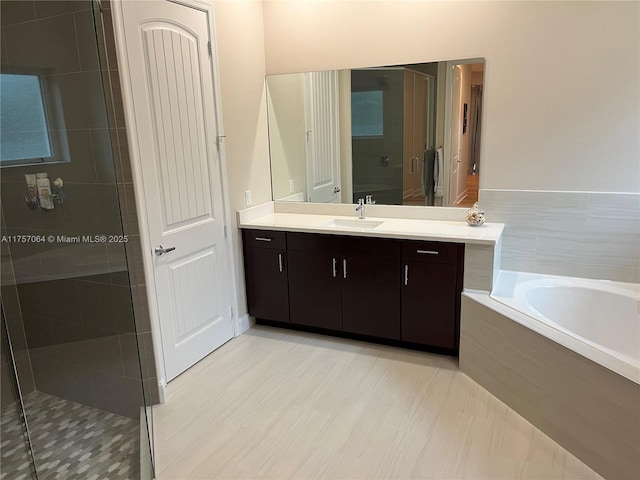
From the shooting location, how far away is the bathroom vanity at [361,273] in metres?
3.02

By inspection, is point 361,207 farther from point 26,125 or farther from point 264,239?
point 26,125

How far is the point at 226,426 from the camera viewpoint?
2.53m

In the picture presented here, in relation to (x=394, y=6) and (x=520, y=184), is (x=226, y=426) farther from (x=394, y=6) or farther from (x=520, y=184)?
(x=394, y=6)

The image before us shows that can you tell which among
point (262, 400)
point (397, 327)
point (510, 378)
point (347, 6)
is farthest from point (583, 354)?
point (347, 6)

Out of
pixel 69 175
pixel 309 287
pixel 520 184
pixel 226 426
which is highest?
pixel 69 175

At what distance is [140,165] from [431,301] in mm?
2007

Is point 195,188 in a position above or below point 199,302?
above

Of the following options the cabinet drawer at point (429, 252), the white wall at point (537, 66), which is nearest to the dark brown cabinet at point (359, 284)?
the cabinet drawer at point (429, 252)

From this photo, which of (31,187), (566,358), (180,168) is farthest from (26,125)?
(566,358)

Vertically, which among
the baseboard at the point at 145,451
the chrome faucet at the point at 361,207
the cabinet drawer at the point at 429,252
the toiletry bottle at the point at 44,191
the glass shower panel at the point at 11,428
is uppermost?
the toiletry bottle at the point at 44,191

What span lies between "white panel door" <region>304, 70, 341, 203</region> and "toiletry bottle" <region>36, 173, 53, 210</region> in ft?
6.65

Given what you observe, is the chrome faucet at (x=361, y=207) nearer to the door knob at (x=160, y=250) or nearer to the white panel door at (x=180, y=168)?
the white panel door at (x=180, y=168)

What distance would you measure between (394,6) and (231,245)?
6.88 ft

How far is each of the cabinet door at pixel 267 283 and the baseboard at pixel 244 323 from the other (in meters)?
0.08
